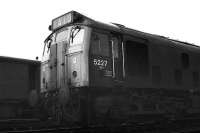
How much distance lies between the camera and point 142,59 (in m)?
11.6

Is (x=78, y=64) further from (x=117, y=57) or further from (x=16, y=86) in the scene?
(x=16, y=86)

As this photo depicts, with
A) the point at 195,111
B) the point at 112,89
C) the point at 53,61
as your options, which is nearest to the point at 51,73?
the point at 53,61

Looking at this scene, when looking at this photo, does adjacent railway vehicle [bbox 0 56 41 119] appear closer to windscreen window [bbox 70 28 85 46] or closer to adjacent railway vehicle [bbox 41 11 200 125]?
adjacent railway vehicle [bbox 41 11 200 125]

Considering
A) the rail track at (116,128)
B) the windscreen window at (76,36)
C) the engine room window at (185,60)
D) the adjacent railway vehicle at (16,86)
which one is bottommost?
the rail track at (116,128)


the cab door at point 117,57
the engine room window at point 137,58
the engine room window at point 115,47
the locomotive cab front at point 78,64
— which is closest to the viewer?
the locomotive cab front at point 78,64

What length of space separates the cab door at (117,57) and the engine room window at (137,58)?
1.56 feet

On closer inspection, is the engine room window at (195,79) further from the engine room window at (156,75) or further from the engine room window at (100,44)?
the engine room window at (100,44)

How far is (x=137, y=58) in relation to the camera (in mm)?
11469

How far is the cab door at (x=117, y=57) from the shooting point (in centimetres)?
1038

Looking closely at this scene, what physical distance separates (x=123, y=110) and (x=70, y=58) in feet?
7.99

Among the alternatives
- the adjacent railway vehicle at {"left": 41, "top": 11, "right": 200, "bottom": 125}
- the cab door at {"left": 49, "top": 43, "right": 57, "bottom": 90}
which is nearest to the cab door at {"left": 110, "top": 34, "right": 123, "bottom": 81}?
the adjacent railway vehicle at {"left": 41, "top": 11, "right": 200, "bottom": 125}

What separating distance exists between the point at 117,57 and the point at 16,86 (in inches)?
290

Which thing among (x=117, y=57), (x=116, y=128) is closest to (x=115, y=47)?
(x=117, y=57)

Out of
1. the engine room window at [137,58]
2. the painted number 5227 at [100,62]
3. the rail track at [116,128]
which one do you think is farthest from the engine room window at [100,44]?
the rail track at [116,128]
